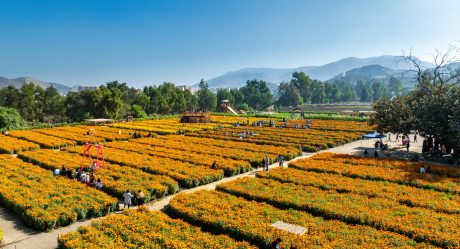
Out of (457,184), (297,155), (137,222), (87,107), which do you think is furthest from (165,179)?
(87,107)

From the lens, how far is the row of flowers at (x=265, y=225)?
640 inches

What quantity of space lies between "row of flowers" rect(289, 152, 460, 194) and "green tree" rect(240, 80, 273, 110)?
5260 inches

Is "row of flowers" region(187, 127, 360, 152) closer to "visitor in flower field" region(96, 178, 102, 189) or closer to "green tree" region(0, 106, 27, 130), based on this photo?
"visitor in flower field" region(96, 178, 102, 189)

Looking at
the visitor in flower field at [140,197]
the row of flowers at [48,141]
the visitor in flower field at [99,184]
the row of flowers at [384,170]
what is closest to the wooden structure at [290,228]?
the visitor in flower field at [140,197]

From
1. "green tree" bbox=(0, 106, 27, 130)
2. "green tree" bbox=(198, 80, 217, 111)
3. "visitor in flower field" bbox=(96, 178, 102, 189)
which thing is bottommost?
"visitor in flower field" bbox=(96, 178, 102, 189)

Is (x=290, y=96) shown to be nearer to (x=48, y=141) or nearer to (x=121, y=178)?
(x=48, y=141)

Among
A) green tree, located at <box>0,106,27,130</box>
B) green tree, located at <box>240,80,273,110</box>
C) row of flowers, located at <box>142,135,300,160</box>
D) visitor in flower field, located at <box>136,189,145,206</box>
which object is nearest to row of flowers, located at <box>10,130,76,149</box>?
row of flowers, located at <box>142,135,300,160</box>

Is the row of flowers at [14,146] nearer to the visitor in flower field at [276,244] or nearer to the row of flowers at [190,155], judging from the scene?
the row of flowers at [190,155]

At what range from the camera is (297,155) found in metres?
43.1

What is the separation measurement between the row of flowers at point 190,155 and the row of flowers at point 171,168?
4.08 ft

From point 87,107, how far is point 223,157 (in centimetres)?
7803

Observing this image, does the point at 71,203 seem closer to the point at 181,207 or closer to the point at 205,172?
the point at 181,207

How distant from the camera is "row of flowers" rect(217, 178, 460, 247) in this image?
17453 mm

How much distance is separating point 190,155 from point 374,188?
20.6 m
